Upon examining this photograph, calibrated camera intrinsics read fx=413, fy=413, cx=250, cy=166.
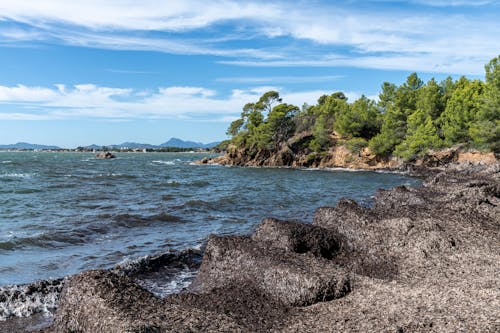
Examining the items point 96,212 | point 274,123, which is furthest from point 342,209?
point 274,123

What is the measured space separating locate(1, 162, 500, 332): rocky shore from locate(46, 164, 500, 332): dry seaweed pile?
22mm

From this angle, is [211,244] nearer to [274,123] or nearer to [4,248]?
[4,248]

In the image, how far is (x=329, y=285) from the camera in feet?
26.5

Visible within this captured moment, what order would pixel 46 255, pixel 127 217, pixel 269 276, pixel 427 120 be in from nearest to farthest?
pixel 269 276, pixel 46 255, pixel 127 217, pixel 427 120

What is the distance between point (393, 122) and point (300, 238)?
62.5 m

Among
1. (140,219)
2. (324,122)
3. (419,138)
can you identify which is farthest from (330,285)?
(324,122)

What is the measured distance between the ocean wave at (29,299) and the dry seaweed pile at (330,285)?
2290mm

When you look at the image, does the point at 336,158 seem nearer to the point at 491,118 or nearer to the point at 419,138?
the point at 419,138

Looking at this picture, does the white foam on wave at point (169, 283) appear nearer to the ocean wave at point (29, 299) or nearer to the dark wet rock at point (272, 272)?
the dark wet rock at point (272, 272)

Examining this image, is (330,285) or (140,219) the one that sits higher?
(330,285)

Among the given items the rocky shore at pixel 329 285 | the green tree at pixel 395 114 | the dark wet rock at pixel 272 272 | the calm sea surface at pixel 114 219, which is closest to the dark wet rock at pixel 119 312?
the rocky shore at pixel 329 285

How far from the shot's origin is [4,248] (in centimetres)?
1438

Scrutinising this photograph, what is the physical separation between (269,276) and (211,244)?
242 centimetres

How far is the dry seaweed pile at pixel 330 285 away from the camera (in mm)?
6355
